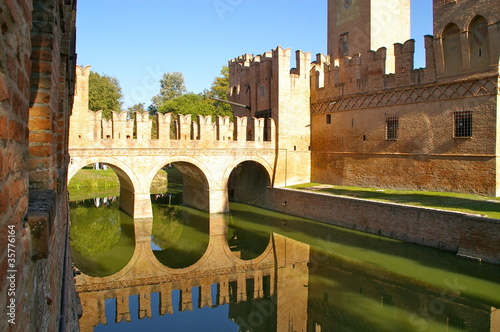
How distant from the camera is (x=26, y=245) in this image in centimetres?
154

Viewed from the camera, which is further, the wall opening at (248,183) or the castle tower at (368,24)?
the castle tower at (368,24)

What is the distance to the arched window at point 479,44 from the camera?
14469 mm

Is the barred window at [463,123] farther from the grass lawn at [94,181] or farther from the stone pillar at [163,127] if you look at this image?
the grass lawn at [94,181]

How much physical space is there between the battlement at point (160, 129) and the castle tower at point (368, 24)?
275 inches

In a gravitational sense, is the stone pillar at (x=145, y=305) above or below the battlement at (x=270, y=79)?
below

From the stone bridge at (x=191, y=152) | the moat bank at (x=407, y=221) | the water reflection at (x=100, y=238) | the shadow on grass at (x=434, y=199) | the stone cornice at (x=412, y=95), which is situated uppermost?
the stone cornice at (x=412, y=95)

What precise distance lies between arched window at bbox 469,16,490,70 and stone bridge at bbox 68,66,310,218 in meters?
8.96

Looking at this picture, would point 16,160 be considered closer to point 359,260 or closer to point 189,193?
point 359,260

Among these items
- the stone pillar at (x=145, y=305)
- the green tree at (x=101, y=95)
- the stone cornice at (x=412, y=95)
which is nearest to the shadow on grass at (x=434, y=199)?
the stone cornice at (x=412, y=95)

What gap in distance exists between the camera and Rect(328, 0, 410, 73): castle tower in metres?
22.7

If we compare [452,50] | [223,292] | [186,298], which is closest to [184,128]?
[223,292]

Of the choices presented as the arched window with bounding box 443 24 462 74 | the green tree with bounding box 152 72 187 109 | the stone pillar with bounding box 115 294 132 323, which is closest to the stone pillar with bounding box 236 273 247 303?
the stone pillar with bounding box 115 294 132 323

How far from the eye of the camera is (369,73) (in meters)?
18.8

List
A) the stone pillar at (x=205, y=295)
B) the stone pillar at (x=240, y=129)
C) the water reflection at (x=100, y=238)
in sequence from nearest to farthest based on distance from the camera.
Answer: the stone pillar at (x=205, y=295)
the water reflection at (x=100, y=238)
the stone pillar at (x=240, y=129)
